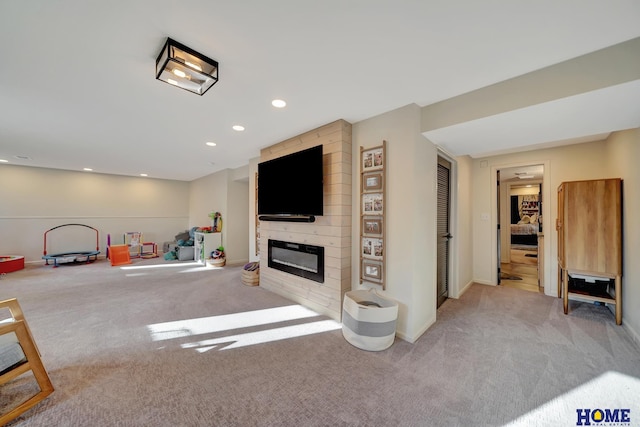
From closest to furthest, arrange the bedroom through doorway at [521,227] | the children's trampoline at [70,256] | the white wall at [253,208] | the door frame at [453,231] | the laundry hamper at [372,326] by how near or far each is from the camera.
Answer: the laundry hamper at [372,326] < the door frame at [453,231] < the bedroom through doorway at [521,227] < the white wall at [253,208] < the children's trampoline at [70,256]

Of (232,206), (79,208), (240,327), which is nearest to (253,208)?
(232,206)

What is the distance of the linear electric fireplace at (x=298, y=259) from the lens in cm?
306

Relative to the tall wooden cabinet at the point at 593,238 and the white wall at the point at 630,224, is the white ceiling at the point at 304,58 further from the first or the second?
the tall wooden cabinet at the point at 593,238

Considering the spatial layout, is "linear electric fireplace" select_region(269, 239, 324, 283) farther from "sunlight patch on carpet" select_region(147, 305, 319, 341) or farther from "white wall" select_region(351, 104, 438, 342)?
"white wall" select_region(351, 104, 438, 342)

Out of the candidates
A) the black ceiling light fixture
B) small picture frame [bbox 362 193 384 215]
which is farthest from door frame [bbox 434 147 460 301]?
the black ceiling light fixture

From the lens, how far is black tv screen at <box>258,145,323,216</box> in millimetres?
2906

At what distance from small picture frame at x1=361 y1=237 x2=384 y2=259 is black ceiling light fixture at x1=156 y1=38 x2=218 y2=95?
7.19 ft

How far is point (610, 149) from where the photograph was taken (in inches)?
121

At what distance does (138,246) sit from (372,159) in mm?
7768

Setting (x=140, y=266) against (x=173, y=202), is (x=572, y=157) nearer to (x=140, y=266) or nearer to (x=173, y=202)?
(x=140, y=266)

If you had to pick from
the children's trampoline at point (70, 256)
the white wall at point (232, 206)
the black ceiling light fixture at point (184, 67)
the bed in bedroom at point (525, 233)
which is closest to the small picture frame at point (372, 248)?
the black ceiling light fixture at point (184, 67)

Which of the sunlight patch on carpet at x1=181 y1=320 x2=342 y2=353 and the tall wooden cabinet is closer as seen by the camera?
the sunlight patch on carpet at x1=181 y1=320 x2=342 y2=353

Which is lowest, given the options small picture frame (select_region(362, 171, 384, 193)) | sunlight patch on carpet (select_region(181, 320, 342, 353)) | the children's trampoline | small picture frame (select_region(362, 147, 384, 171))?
sunlight patch on carpet (select_region(181, 320, 342, 353))

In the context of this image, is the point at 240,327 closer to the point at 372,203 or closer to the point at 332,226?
the point at 332,226
